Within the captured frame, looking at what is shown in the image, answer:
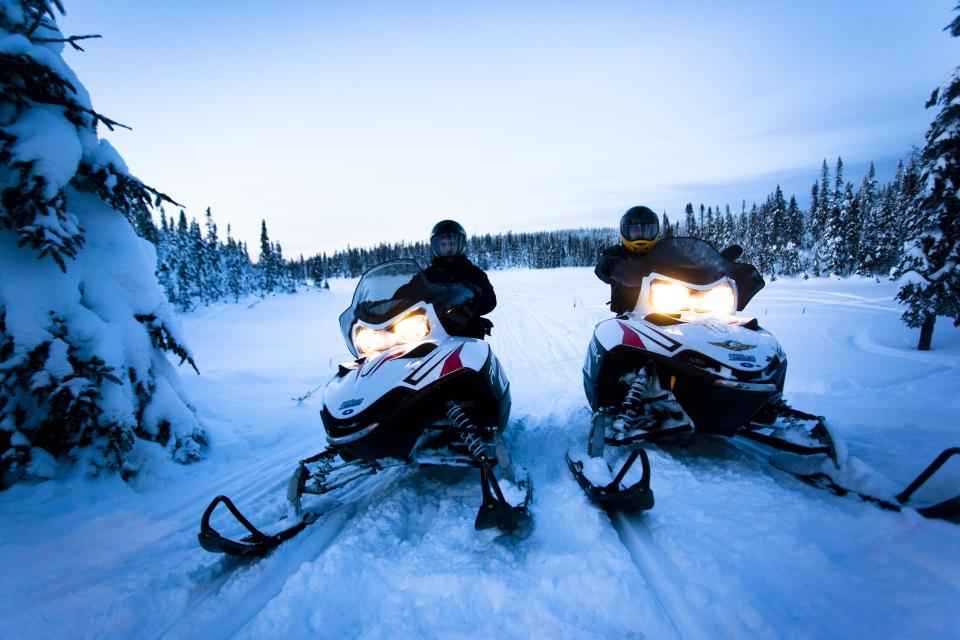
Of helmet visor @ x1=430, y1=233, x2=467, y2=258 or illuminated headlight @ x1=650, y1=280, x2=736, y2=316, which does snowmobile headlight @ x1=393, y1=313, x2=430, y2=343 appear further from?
illuminated headlight @ x1=650, y1=280, x2=736, y2=316

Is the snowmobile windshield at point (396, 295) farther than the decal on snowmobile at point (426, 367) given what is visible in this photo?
Yes

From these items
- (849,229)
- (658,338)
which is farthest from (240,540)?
(849,229)

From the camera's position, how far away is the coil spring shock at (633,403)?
325cm

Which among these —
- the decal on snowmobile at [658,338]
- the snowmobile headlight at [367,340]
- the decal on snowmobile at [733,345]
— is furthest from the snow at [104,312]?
the decal on snowmobile at [733,345]

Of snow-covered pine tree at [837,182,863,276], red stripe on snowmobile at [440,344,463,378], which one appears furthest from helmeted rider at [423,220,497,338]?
snow-covered pine tree at [837,182,863,276]

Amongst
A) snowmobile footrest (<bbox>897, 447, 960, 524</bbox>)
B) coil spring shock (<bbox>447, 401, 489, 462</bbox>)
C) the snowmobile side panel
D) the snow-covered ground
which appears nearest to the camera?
the snow-covered ground

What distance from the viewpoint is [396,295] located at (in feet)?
11.9

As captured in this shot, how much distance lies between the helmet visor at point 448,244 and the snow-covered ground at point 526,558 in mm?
2235

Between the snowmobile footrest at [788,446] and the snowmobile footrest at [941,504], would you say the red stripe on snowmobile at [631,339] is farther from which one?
the snowmobile footrest at [941,504]

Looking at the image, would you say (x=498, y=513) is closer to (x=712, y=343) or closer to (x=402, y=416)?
(x=402, y=416)

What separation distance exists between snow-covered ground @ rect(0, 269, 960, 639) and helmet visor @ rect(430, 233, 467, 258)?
7.33 ft

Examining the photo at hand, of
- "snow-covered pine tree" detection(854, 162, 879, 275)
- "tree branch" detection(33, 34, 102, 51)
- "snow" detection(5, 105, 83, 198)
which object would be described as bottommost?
"snow-covered pine tree" detection(854, 162, 879, 275)

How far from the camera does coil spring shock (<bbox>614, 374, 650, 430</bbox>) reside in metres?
3.25

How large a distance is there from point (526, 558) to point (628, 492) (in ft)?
2.42
